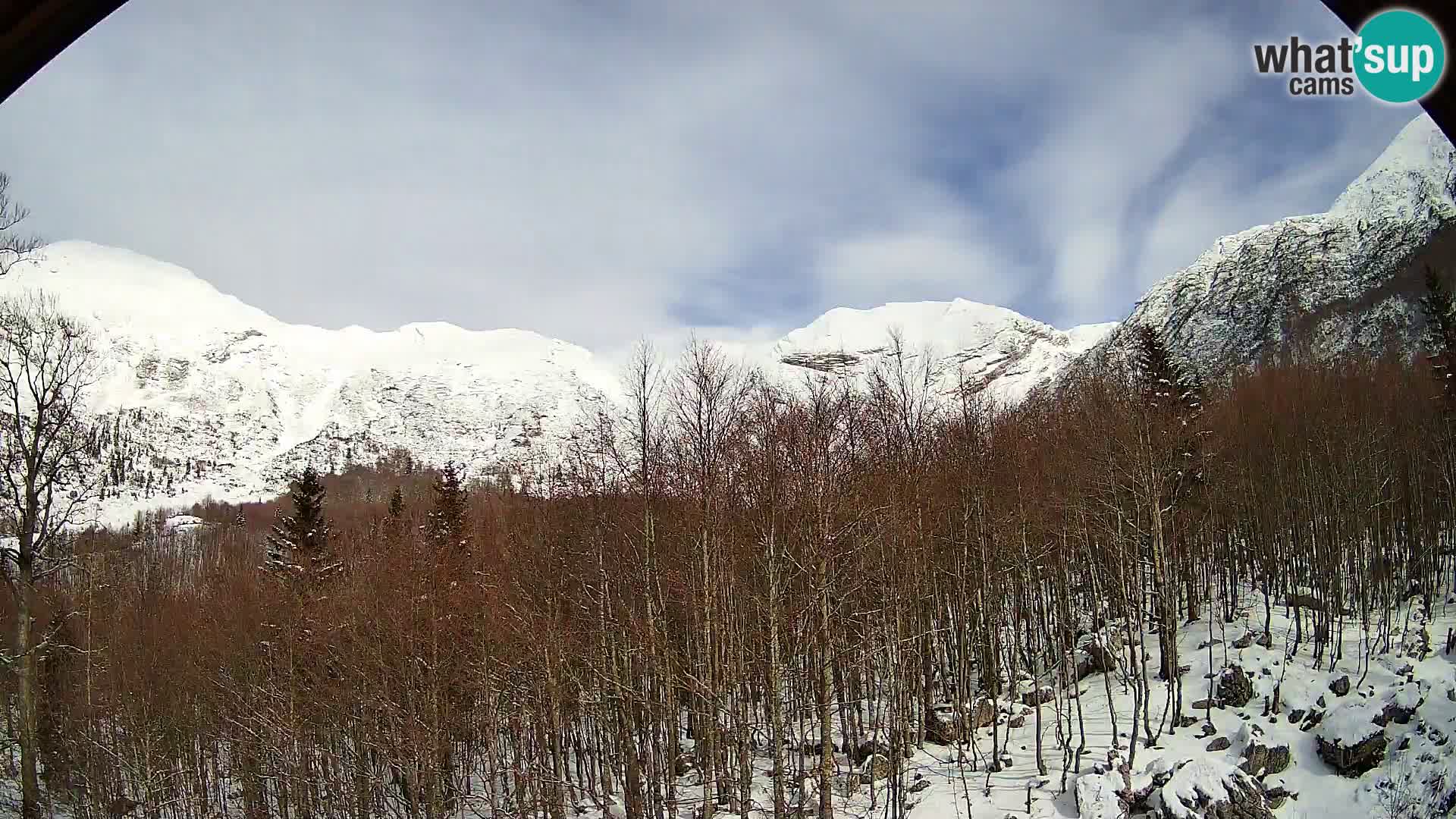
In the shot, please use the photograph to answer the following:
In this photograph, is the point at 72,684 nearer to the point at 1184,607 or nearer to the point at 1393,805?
the point at 1393,805

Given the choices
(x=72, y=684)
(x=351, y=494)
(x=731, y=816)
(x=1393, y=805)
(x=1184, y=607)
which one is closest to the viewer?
(x=1393, y=805)

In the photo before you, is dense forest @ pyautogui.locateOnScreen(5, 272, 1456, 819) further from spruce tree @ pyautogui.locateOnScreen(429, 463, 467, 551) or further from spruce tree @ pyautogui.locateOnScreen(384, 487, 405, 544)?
spruce tree @ pyautogui.locateOnScreen(429, 463, 467, 551)

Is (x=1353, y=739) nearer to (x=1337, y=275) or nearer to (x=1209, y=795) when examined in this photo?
(x=1209, y=795)

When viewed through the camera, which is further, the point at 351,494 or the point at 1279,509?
the point at 351,494

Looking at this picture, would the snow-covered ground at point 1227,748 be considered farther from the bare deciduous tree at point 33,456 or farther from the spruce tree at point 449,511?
the spruce tree at point 449,511

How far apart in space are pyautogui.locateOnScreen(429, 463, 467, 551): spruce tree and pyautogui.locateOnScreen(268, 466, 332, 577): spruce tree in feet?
13.9

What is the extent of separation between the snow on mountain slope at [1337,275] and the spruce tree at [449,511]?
75796mm

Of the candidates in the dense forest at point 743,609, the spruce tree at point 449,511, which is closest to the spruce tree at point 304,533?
the dense forest at point 743,609

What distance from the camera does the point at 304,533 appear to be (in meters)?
29.3

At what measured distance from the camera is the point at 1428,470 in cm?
2858

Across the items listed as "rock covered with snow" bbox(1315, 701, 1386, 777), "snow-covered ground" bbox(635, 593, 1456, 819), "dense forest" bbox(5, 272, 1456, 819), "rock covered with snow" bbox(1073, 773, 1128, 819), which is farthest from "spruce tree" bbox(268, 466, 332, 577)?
"rock covered with snow" bbox(1315, 701, 1386, 777)

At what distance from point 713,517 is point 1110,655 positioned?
13.3 m

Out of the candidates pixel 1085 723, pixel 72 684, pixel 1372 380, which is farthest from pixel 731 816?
pixel 1372 380

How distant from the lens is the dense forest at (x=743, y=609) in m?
18.1
